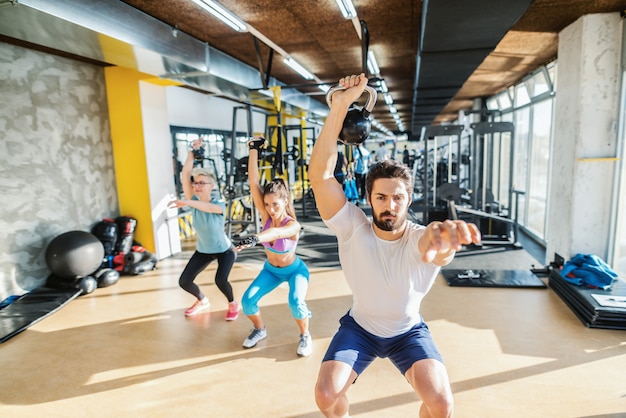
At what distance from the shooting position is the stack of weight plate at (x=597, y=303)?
9.39 feet

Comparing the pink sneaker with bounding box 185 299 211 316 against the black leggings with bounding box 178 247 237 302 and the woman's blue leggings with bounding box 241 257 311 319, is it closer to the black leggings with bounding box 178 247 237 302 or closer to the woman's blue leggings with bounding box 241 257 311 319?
the black leggings with bounding box 178 247 237 302

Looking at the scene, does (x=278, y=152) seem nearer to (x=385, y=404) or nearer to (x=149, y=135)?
(x=149, y=135)

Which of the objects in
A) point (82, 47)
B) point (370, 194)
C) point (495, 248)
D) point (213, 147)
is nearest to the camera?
point (370, 194)

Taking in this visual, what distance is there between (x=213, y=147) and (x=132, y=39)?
16.4 feet

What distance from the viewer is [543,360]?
2482mm

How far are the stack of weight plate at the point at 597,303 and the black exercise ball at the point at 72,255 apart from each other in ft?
15.5

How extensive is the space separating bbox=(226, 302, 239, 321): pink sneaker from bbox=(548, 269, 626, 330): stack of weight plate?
2.82m

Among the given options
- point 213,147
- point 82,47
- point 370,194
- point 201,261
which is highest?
point 82,47

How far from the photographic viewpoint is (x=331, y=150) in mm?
1568

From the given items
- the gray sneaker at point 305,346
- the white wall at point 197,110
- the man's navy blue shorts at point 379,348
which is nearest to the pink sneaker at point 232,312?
the gray sneaker at point 305,346

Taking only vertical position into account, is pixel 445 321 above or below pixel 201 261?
below

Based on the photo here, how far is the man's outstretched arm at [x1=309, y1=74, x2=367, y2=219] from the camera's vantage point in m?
1.54

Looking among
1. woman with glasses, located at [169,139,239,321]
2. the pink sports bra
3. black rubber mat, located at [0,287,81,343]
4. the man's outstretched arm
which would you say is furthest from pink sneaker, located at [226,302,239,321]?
the man's outstretched arm

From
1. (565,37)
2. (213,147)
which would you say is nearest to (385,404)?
(565,37)
